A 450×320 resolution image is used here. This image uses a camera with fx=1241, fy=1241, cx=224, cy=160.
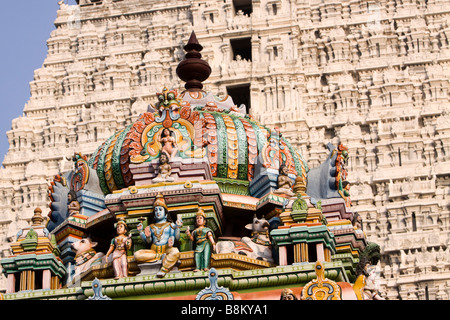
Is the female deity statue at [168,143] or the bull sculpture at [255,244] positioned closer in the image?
the bull sculpture at [255,244]

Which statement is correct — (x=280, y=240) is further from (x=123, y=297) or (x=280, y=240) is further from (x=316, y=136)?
(x=316, y=136)

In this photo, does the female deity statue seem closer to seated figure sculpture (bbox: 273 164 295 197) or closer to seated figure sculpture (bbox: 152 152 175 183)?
seated figure sculpture (bbox: 152 152 175 183)

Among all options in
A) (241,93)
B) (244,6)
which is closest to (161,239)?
(241,93)

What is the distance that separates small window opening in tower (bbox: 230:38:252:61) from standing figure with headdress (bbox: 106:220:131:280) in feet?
125

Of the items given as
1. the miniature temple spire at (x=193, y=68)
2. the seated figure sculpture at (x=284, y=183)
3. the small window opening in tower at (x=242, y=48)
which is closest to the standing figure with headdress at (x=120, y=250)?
the seated figure sculpture at (x=284, y=183)

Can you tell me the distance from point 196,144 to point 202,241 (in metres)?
2.21

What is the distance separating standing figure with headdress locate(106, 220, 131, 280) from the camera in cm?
1980

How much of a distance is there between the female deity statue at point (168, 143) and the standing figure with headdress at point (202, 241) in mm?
1257

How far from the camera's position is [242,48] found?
2320 inches

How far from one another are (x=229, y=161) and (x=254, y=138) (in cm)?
78

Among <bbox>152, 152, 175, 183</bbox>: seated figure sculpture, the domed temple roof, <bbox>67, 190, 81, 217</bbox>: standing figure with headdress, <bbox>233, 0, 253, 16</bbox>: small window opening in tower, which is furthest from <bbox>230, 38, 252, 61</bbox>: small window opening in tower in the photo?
<bbox>152, 152, 175, 183</bbox>: seated figure sculpture

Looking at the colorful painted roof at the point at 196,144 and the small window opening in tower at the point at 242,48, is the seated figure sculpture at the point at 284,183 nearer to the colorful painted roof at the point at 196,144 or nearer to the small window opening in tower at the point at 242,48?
the colorful painted roof at the point at 196,144

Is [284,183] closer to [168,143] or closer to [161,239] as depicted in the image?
[168,143]

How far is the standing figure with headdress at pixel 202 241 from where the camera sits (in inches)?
774
